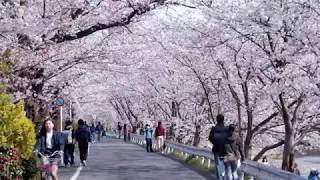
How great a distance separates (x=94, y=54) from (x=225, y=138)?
5785mm

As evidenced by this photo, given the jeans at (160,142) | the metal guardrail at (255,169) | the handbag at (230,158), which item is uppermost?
the jeans at (160,142)

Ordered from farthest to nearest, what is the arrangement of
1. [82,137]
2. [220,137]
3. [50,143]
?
[82,137], [220,137], [50,143]

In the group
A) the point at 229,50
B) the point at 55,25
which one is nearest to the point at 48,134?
the point at 55,25

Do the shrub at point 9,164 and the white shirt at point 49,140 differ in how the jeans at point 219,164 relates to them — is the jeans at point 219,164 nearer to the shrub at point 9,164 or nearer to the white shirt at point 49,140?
the white shirt at point 49,140

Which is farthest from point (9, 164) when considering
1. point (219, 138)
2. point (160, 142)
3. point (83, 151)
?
point (160, 142)

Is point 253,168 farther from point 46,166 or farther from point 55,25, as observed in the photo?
point 55,25

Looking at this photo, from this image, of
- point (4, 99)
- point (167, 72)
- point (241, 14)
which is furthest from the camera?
point (167, 72)

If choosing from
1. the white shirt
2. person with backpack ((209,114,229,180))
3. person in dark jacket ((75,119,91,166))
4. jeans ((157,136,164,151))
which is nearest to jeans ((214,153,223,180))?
person with backpack ((209,114,229,180))

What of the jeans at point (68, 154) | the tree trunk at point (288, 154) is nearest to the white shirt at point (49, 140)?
the jeans at point (68, 154)

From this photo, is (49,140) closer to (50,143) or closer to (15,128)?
(50,143)

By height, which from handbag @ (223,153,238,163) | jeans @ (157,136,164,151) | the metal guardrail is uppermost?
jeans @ (157,136,164,151)

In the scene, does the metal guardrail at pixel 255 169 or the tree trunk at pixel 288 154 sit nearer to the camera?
the metal guardrail at pixel 255 169

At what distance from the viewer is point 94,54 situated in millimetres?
16516

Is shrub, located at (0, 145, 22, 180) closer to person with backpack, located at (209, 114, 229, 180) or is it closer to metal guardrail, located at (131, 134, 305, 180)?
person with backpack, located at (209, 114, 229, 180)
